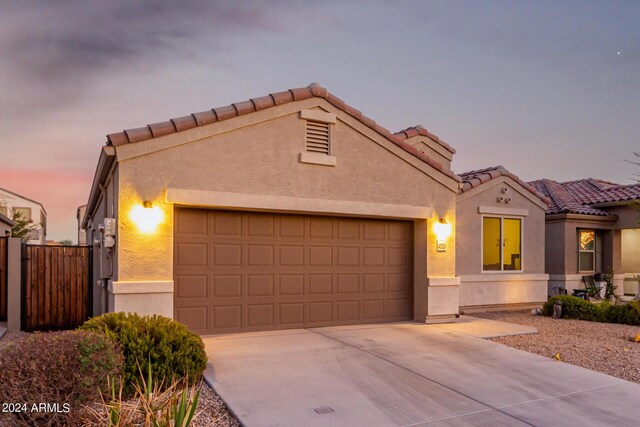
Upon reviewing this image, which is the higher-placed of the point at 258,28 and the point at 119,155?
the point at 258,28

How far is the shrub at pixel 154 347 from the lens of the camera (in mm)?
5742

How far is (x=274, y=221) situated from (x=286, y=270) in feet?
3.46

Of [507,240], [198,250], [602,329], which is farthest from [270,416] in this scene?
[507,240]

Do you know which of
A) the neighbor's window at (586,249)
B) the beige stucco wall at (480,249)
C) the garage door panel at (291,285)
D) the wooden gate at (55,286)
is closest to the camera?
the garage door panel at (291,285)

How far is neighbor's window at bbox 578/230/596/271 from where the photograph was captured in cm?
1747

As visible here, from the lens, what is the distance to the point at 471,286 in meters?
13.7

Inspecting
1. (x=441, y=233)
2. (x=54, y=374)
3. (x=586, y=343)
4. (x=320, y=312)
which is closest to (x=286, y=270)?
(x=320, y=312)

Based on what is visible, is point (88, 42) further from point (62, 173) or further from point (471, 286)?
point (471, 286)

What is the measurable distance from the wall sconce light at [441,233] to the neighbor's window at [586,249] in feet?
29.6

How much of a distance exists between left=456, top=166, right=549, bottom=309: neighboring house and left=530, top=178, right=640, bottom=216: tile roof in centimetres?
279

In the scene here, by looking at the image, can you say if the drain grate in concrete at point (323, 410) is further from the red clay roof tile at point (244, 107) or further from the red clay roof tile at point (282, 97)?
the red clay roof tile at point (282, 97)

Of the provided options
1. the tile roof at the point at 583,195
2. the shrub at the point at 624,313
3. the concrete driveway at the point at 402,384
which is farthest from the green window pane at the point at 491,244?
the concrete driveway at the point at 402,384

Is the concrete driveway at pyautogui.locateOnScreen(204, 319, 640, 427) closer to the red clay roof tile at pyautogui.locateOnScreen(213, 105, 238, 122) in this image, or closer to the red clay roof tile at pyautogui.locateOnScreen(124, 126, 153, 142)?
the red clay roof tile at pyautogui.locateOnScreen(124, 126, 153, 142)

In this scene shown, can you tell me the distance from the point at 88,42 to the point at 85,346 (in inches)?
384
